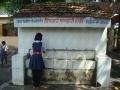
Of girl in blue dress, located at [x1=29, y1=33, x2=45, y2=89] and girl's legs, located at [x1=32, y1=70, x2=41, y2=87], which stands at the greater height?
girl in blue dress, located at [x1=29, y1=33, x2=45, y2=89]

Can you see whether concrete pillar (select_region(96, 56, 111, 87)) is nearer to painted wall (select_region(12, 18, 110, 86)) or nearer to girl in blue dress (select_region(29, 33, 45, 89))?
painted wall (select_region(12, 18, 110, 86))

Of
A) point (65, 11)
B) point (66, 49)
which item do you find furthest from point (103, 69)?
point (65, 11)

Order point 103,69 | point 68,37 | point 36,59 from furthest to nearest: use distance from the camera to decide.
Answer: point 68,37, point 103,69, point 36,59

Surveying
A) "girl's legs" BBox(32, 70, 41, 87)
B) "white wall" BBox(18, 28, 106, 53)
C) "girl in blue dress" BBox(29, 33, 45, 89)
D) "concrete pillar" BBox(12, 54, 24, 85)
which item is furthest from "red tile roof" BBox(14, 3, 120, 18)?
"girl's legs" BBox(32, 70, 41, 87)

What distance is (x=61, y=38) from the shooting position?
10406mm

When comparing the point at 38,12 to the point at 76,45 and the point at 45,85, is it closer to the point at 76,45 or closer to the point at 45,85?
the point at 76,45

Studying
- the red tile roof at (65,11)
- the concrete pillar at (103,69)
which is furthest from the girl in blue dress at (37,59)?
the concrete pillar at (103,69)

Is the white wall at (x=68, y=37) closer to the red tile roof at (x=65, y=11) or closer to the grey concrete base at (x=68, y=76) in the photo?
the red tile roof at (x=65, y=11)

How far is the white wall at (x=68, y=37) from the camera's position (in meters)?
10.4

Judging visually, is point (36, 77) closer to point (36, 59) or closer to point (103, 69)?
point (36, 59)

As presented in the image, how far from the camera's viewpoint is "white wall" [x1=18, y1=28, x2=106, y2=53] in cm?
1036

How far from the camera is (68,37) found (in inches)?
409

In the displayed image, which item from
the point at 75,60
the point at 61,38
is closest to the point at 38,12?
the point at 61,38

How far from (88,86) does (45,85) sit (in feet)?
4.34
